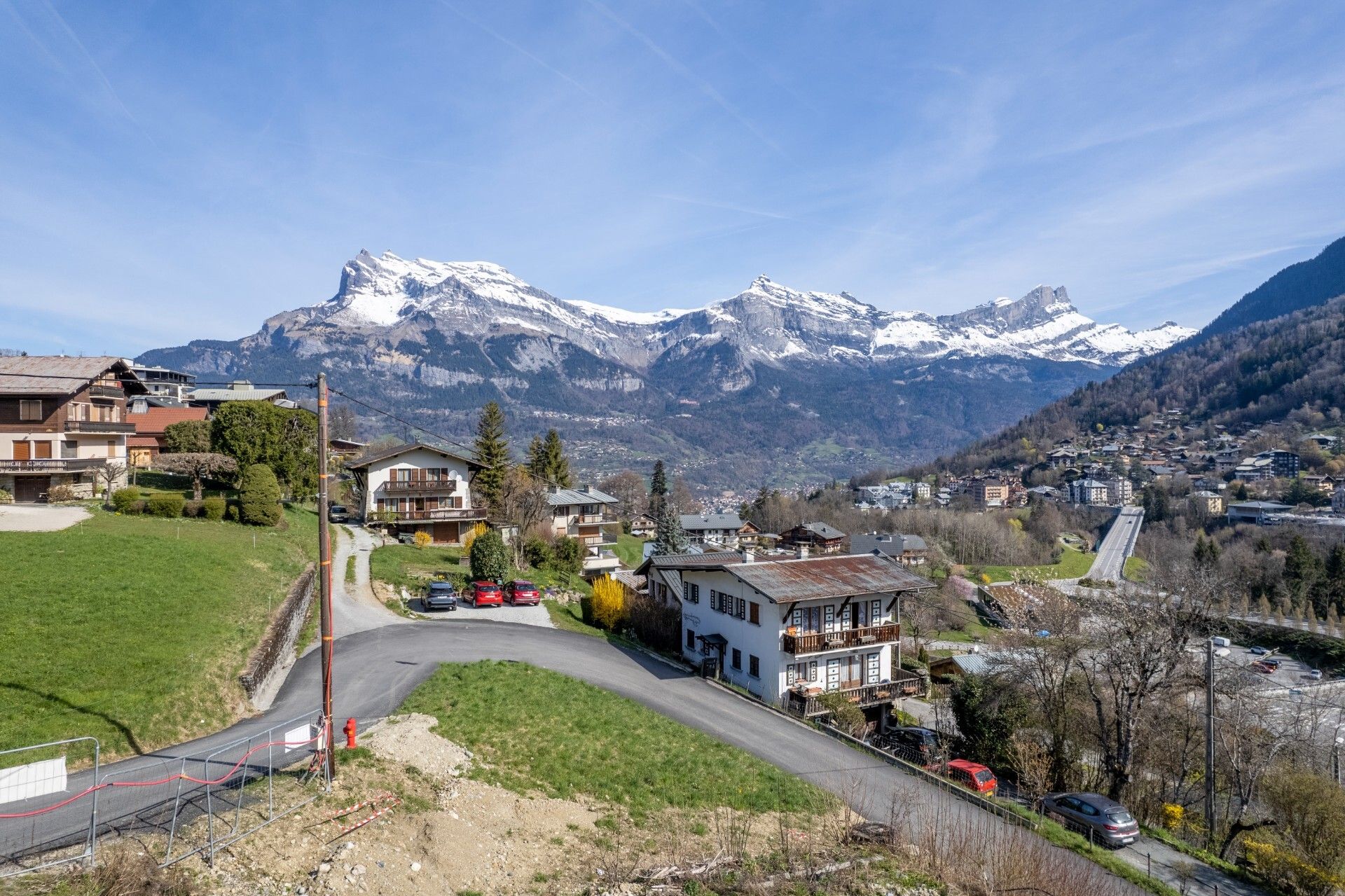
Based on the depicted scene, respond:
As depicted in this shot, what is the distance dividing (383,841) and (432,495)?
46.7 m

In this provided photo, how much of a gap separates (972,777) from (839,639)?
385 inches

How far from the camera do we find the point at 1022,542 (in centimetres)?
11631

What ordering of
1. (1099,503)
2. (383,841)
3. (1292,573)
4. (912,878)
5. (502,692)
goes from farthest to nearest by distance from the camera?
(1099,503), (1292,573), (502,692), (912,878), (383,841)

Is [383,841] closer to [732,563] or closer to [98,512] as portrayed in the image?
[732,563]

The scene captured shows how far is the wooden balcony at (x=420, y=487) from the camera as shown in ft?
183

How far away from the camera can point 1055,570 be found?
334 feet

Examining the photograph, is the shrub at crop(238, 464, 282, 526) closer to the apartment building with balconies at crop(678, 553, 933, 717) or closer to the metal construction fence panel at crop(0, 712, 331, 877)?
the apartment building with balconies at crop(678, 553, 933, 717)

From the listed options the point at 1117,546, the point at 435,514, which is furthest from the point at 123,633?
the point at 1117,546

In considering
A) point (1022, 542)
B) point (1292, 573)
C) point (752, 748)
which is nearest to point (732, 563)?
point (752, 748)

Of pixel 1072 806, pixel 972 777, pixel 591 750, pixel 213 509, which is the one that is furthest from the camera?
pixel 213 509

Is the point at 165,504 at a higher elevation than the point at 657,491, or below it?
higher

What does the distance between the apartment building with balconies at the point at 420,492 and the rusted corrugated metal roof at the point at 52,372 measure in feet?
56.4

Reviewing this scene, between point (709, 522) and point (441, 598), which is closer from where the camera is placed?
point (441, 598)

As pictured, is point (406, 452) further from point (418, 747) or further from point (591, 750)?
point (418, 747)
